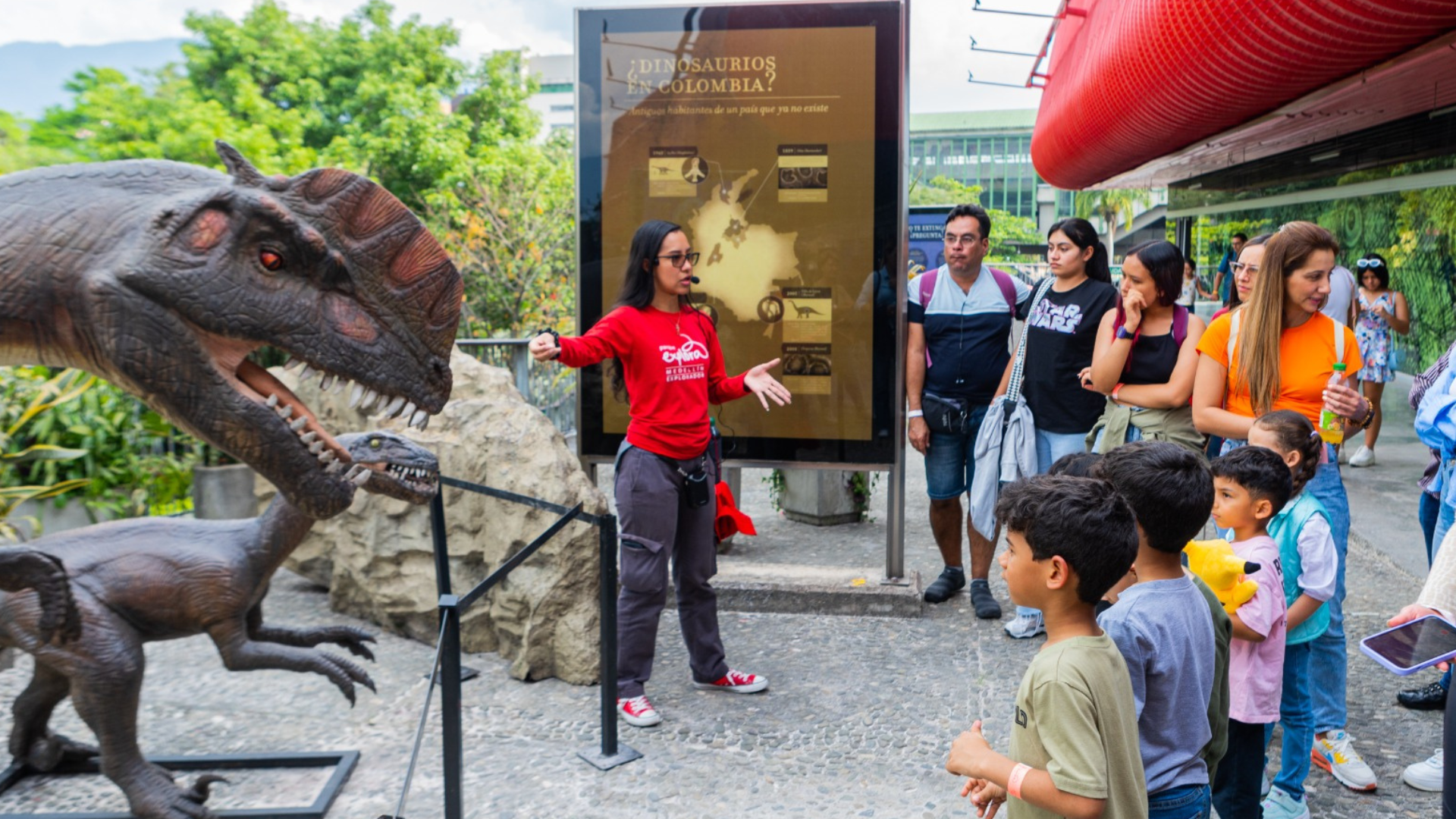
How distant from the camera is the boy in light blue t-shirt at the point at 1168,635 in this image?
85.0 inches

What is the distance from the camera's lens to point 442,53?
32.0 meters

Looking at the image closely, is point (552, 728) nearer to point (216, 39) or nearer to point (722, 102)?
point (722, 102)

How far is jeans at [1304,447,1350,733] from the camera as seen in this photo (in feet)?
11.6

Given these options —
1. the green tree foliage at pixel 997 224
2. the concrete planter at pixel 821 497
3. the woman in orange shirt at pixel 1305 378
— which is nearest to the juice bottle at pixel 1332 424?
the woman in orange shirt at pixel 1305 378

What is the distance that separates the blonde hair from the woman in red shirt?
158 cm

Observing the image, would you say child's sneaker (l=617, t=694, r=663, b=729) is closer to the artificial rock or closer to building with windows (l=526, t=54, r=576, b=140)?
the artificial rock

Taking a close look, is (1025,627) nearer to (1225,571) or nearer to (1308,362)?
(1308,362)

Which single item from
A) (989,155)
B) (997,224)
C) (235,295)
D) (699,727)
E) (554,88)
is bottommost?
(699,727)

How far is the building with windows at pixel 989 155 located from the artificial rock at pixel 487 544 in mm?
66223

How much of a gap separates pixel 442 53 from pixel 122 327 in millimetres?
32517

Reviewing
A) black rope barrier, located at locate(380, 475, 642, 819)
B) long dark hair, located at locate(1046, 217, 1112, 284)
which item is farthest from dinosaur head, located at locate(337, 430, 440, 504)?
long dark hair, located at locate(1046, 217, 1112, 284)

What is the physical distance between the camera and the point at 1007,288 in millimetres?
5371

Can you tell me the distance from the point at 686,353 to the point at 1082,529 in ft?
7.88

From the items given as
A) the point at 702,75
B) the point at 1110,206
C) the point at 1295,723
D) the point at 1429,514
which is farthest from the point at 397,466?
the point at 1110,206
